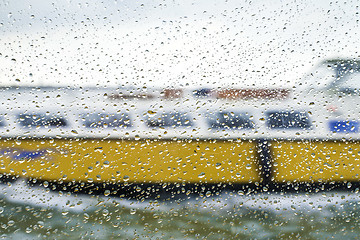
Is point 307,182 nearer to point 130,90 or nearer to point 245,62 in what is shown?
point 245,62

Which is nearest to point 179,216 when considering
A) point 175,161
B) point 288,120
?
point 175,161

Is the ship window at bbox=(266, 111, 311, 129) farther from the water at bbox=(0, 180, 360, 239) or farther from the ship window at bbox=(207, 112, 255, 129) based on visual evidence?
the water at bbox=(0, 180, 360, 239)

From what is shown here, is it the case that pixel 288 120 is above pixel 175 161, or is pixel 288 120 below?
above

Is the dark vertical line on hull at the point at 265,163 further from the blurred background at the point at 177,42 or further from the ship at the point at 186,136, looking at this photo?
the blurred background at the point at 177,42

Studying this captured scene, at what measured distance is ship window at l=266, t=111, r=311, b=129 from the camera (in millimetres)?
1056

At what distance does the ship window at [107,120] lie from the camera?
3.27 ft

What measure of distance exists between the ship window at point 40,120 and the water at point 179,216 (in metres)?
0.19

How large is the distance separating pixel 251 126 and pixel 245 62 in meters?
0.23

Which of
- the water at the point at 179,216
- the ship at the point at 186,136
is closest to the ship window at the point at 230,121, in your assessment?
the ship at the point at 186,136

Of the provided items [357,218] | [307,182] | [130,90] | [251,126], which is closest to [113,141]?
[130,90]

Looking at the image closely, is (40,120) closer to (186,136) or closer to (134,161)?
(134,161)

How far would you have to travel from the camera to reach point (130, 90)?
0.98 meters

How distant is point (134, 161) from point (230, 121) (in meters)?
0.36

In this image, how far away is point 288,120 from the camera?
3.51ft
